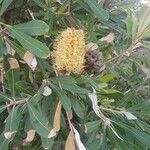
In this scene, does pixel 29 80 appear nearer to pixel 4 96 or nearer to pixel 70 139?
pixel 4 96

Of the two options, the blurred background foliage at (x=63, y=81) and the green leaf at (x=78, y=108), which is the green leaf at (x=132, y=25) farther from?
the green leaf at (x=78, y=108)

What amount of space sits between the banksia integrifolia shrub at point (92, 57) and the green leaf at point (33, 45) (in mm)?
190

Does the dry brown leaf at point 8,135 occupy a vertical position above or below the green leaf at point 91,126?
above

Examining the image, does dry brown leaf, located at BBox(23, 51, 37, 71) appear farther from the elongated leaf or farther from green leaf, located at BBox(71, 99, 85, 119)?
the elongated leaf

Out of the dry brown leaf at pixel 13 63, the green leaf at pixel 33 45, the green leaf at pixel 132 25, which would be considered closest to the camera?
the green leaf at pixel 33 45

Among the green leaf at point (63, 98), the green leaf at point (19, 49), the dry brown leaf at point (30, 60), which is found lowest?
the green leaf at point (63, 98)

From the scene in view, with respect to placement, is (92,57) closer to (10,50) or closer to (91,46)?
(91,46)

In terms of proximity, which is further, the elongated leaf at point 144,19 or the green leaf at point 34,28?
the elongated leaf at point 144,19

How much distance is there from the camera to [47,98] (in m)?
1.10

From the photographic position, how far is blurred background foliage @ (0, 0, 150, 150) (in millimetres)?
1032

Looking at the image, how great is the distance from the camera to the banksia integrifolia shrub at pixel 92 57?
1.15 m

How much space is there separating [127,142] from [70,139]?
17 centimetres

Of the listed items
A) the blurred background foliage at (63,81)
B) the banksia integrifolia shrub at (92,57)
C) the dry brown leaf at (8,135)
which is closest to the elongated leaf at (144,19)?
the blurred background foliage at (63,81)

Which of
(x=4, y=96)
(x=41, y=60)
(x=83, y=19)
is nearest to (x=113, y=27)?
(x=83, y=19)
